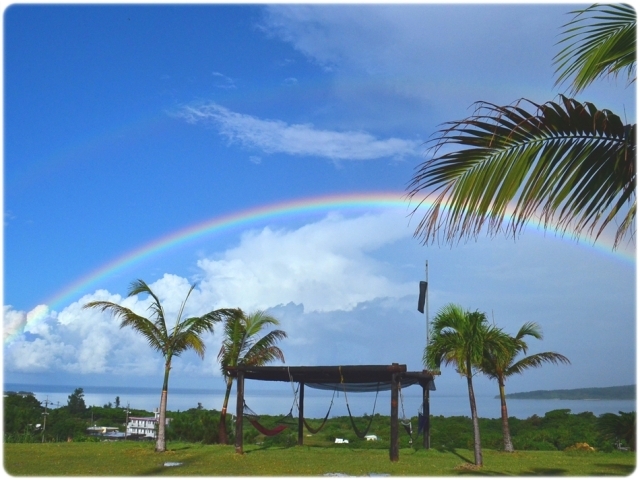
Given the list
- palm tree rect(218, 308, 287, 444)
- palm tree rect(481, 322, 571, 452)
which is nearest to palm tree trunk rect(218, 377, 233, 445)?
palm tree rect(218, 308, 287, 444)

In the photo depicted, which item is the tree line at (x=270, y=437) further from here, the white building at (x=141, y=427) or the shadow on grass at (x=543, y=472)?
the shadow on grass at (x=543, y=472)

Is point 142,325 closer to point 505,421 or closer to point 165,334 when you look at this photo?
point 165,334

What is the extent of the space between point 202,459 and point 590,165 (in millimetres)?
13050

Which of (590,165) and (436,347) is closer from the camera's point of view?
(590,165)

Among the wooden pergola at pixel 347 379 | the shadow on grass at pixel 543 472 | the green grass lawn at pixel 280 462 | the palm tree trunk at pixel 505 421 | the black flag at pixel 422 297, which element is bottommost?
the green grass lawn at pixel 280 462

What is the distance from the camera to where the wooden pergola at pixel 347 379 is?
543 inches

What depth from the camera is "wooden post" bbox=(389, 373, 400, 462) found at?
13.6 metres

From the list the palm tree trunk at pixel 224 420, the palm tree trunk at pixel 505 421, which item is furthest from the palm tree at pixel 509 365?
the palm tree trunk at pixel 224 420

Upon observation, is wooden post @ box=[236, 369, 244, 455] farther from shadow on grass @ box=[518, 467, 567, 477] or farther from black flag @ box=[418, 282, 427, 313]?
shadow on grass @ box=[518, 467, 567, 477]

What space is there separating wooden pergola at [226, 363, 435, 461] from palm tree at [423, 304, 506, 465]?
34.2 inches

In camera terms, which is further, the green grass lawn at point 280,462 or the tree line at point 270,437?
the tree line at point 270,437

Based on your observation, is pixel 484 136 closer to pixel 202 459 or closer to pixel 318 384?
pixel 202 459

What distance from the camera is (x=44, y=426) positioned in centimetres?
2142

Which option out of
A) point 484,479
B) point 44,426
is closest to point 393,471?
point 484,479
